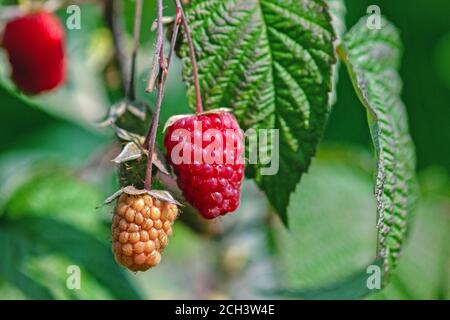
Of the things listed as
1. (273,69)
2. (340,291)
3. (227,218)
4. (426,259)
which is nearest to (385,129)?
(273,69)

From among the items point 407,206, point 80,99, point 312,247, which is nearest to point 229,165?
point 407,206

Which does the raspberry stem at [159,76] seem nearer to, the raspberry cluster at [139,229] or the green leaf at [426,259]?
the raspberry cluster at [139,229]

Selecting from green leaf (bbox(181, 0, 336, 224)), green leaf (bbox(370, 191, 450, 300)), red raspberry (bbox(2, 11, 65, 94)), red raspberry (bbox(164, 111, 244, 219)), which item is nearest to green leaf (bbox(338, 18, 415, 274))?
green leaf (bbox(181, 0, 336, 224))

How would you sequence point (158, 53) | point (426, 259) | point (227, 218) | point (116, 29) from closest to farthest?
point (158, 53) → point (116, 29) → point (426, 259) → point (227, 218)

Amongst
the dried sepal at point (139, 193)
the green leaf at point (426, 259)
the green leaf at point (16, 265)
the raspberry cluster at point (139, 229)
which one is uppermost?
the dried sepal at point (139, 193)

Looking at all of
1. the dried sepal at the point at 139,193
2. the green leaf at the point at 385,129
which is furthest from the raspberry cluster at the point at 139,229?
the green leaf at the point at 385,129

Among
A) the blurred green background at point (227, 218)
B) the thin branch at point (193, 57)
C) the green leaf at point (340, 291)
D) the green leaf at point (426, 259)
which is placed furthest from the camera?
the green leaf at point (426, 259)

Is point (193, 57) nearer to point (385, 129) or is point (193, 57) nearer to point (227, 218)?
point (385, 129)
